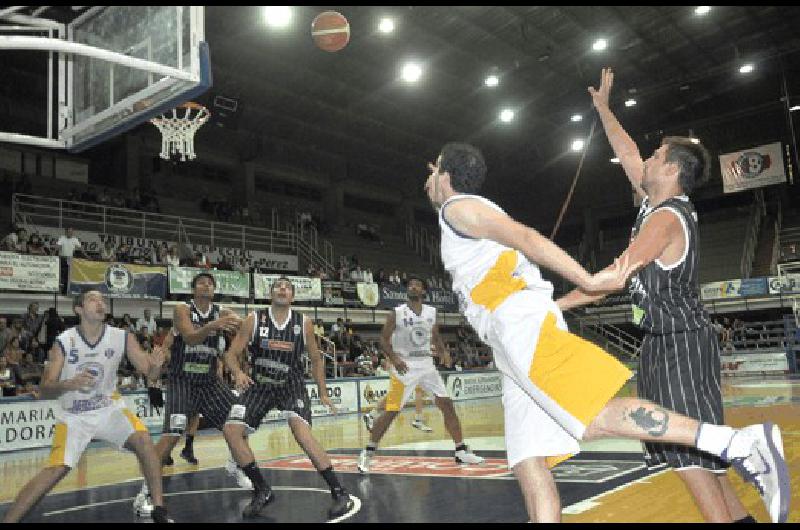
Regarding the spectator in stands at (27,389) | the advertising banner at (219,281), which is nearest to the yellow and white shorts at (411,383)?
the spectator in stands at (27,389)

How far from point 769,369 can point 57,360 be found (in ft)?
81.9

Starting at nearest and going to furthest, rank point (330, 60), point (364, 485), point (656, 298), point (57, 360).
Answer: point (656, 298) → point (57, 360) → point (364, 485) → point (330, 60)

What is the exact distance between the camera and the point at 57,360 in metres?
5.48

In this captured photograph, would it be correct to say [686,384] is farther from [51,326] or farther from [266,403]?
[51,326]

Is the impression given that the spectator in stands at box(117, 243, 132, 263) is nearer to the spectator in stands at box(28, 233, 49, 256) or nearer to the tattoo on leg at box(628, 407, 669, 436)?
the spectator in stands at box(28, 233, 49, 256)

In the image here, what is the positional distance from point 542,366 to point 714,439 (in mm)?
797

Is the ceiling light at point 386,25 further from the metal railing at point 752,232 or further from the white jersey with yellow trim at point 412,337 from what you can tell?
the metal railing at point 752,232

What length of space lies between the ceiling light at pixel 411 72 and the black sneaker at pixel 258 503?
20419 mm

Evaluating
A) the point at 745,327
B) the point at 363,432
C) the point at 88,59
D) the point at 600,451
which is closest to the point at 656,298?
the point at 600,451

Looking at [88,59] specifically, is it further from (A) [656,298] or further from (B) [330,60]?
(B) [330,60]

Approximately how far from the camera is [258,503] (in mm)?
5695

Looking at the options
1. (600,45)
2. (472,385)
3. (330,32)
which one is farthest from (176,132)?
(600,45)

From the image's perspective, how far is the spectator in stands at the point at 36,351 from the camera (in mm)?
14797

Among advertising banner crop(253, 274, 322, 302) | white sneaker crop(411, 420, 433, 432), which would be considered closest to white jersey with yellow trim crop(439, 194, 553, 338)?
white sneaker crop(411, 420, 433, 432)
